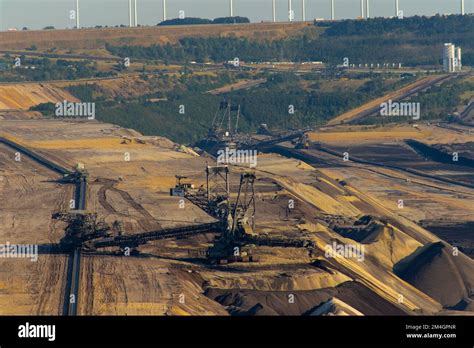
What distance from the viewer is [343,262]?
67.6 metres

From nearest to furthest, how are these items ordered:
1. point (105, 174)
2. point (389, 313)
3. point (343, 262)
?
point (389, 313)
point (343, 262)
point (105, 174)

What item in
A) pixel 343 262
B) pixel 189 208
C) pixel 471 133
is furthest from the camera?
pixel 471 133

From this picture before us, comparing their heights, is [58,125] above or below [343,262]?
above

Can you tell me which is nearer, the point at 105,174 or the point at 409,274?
the point at 409,274

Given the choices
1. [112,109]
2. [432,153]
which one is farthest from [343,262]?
[112,109]
